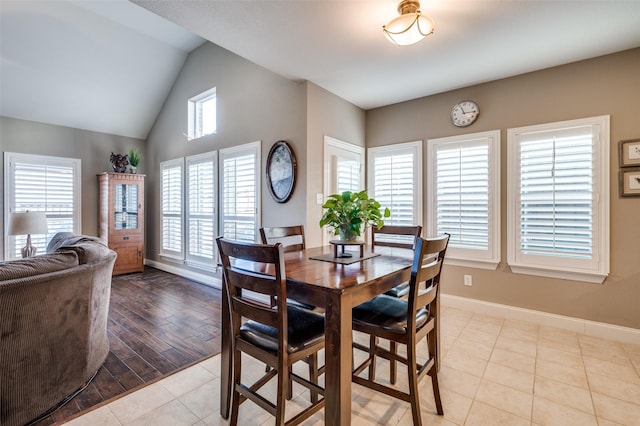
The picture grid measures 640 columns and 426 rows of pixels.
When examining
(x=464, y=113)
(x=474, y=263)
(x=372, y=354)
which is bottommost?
(x=372, y=354)

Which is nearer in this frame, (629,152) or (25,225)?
(629,152)

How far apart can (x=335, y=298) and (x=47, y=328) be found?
181 cm

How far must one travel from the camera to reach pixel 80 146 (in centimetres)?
528

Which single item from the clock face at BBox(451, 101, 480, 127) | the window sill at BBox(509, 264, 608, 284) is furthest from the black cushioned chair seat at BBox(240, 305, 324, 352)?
the clock face at BBox(451, 101, 480, 127)

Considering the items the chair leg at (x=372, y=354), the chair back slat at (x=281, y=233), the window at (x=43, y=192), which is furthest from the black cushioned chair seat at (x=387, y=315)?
the window at (x=43, y=192)

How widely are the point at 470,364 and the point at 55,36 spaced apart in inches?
243

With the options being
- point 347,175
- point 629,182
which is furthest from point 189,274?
point 629,182

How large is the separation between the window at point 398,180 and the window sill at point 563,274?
3.82 feet

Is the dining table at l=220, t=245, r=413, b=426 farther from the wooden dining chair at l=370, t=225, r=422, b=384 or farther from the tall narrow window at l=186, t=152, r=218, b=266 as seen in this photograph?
the tall narrow window at l=186, t=152, r=218, b=266

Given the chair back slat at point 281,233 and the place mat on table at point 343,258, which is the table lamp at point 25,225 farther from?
the place mat on table at point 343,258

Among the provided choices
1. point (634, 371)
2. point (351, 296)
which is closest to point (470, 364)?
point (634, 371)

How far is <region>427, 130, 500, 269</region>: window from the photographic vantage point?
329cm

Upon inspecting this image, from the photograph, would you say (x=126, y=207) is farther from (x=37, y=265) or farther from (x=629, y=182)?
(x=629, y=182)

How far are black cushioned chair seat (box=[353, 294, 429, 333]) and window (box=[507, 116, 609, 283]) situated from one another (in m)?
2.00
